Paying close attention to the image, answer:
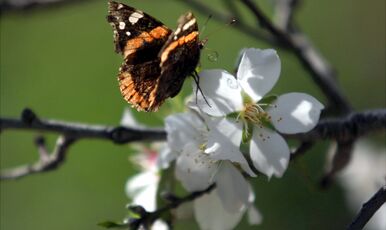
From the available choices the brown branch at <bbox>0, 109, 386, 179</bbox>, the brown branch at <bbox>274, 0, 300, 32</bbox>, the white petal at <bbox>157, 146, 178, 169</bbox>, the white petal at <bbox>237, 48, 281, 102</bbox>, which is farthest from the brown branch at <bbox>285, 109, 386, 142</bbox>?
the brown branch at <bbox>274, 0, 300, 32</bbox>

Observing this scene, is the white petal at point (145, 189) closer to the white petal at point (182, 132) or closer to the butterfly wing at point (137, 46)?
the white petal at point (182, 132)

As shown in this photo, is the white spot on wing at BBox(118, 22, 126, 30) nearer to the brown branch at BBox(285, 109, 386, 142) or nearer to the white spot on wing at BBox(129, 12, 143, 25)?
the white spot on wing at BBox(129, 12, 143, 25)

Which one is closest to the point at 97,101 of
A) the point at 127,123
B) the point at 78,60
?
the point at 78,60

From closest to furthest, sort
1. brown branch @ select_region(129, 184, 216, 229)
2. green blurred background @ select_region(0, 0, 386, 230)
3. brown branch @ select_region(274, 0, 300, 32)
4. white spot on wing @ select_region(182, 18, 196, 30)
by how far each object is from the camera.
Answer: white spot on wing @ select_region(182, 18, 196, 30), brown branch @ select_region(129, 184, 216, 229), brown branch @ select_region(274, 0, 300, 32), green blurred background @ select_region(0, 0, 386, 230)

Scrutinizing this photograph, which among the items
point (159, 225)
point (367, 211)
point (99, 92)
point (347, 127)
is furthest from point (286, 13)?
point (99, 92)

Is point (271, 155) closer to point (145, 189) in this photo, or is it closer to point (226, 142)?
point (226, 142)

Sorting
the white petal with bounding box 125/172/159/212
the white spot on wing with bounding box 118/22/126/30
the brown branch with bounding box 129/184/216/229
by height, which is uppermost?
the white spot on wing with bounding box 118/22/126/30
